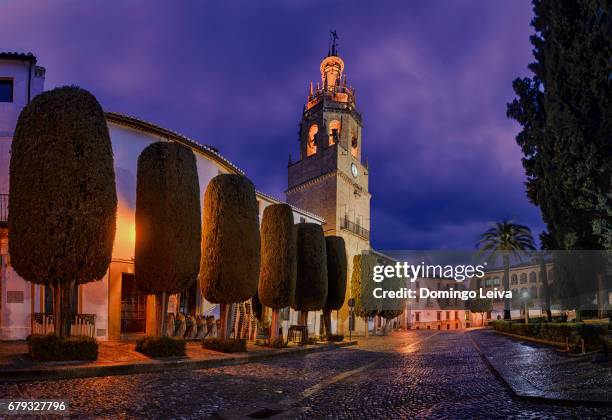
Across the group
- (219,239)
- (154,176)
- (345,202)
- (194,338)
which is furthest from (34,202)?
(345,202)

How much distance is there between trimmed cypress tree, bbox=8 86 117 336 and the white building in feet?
16.4

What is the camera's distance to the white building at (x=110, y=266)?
19.7 metres

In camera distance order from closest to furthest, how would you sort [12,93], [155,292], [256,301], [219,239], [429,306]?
1. [155,292]
2. [219,239]
3. [12,93]
4. [256,301]
5. [429,306]

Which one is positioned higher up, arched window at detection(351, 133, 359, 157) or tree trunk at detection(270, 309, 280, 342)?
arched window at detection(351, 133, 359, 157)

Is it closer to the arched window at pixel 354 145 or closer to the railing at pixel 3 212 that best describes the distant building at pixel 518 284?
the arched window at pixel 354 145

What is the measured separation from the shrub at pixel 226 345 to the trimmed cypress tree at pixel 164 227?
2.67 meters

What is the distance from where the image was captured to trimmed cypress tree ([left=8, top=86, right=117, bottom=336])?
42.5 feet

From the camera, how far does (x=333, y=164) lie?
49.7m

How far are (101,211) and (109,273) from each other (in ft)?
30.1

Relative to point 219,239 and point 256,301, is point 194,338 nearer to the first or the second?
point 219,239

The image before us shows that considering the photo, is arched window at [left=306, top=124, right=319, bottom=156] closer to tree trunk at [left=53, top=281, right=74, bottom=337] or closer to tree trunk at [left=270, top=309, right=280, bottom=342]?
tree trunk at [left=270, top=309, right=280, bottom=342]

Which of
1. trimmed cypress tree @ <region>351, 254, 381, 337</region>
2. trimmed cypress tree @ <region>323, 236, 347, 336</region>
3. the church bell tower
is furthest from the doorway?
the church bell tower

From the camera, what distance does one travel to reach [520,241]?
50.2 metres

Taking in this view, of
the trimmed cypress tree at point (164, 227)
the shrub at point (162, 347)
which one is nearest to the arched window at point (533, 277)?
the trimmed cypress tree at point (164, 227)
